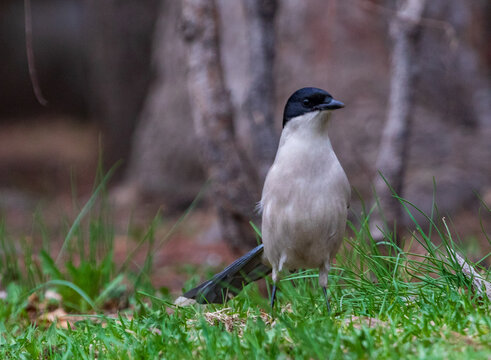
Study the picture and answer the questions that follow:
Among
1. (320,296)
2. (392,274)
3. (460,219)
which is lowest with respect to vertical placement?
(460,219)

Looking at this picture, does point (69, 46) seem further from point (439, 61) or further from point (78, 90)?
point (439, 61)

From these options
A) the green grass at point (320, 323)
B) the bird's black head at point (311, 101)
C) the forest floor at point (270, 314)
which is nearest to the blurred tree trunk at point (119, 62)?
the forest floor at point (270, 314)

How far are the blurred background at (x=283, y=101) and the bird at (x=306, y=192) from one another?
2.12 metres

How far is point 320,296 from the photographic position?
4.21 m

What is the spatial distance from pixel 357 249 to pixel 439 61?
535 centimetres

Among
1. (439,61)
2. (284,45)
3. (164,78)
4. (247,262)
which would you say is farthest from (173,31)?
(247,262)

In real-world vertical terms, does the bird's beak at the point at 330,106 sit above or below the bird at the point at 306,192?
above

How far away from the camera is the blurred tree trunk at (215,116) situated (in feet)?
19.2

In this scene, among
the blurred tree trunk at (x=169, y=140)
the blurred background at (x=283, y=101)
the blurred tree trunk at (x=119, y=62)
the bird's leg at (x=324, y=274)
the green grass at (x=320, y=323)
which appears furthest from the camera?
the blurred tree trunk at (x=119, y=62)

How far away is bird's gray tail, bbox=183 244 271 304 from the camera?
4.18 meters

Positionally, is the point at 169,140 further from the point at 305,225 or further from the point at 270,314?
the point at 270,314

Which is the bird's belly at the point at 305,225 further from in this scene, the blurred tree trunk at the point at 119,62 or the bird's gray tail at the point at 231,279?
the blurred tree trunk at the point at 119,62

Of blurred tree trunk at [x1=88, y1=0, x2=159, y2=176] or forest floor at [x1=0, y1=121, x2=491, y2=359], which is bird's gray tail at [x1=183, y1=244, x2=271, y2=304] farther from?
blurred tree trunk at [x1=88, y1=0, x2=159, y2=176]

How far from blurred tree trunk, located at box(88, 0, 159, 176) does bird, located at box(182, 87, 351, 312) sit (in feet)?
26.8
